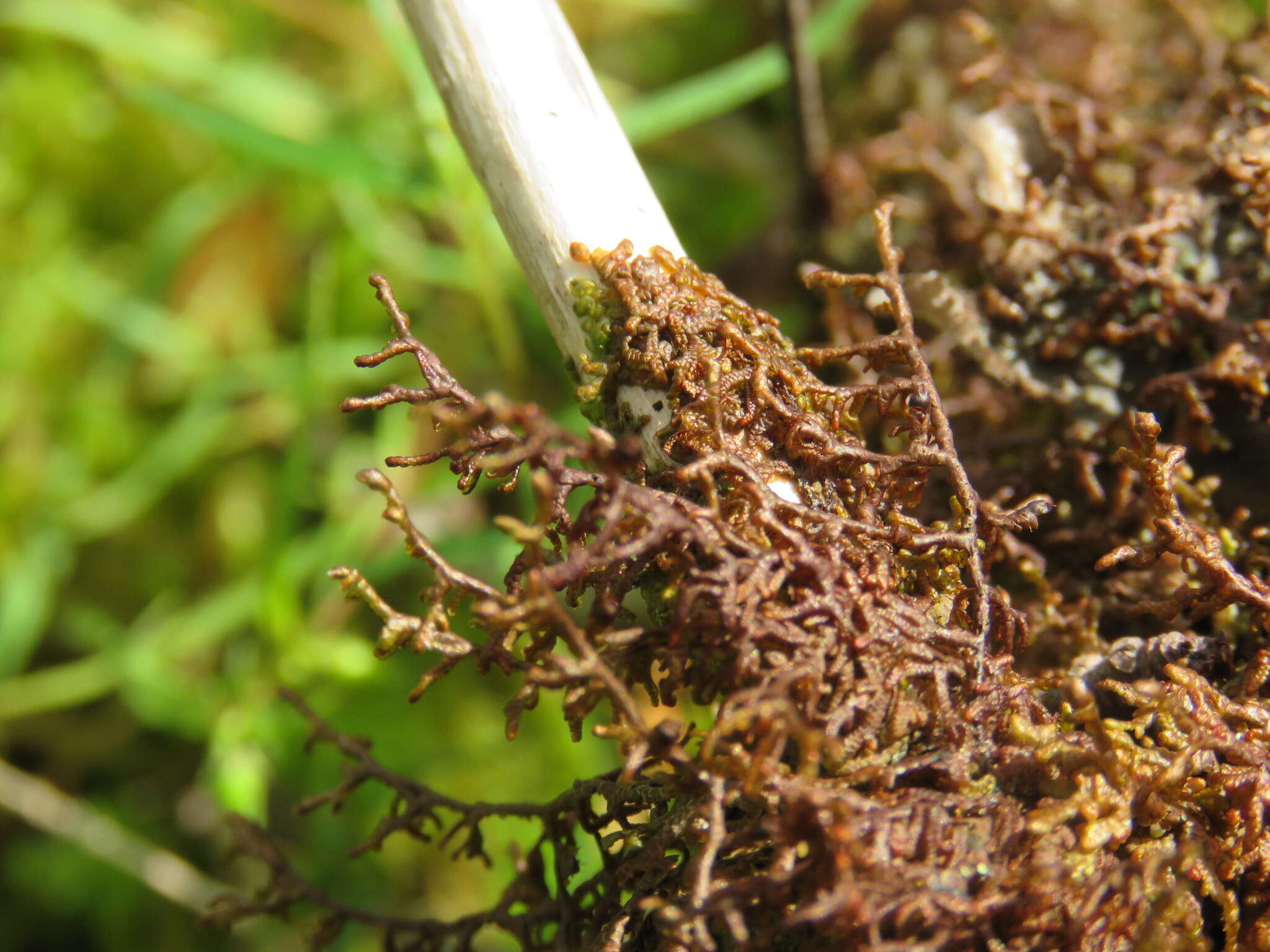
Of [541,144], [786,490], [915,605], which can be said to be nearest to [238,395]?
[541,144]

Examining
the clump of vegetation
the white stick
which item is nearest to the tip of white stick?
the clump of vegetation

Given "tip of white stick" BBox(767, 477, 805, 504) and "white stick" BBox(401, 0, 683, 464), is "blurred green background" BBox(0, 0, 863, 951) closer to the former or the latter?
"white stick" BBox(401, 0, 683, 464)

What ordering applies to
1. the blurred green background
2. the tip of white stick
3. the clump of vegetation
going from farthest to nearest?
Answer: the blurred green background
the tip of white stick
the clump of vegetation

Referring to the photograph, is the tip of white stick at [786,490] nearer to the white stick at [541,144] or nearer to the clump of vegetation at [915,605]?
the clump of vegetation at [915,605]

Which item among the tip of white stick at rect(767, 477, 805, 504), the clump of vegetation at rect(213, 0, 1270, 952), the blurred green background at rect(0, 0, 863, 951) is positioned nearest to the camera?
the clump of vegetation at rect(213, 0, 1270, 952)

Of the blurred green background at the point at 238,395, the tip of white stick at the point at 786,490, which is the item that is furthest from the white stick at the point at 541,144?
the blurred green background at the point at 238,395
